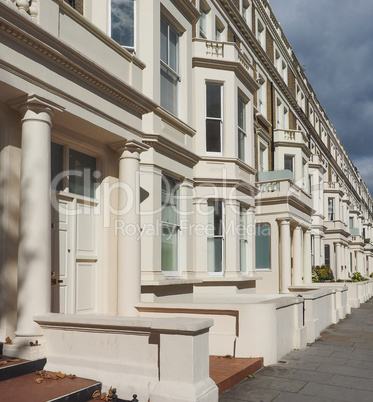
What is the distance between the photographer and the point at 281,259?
21.1 metres

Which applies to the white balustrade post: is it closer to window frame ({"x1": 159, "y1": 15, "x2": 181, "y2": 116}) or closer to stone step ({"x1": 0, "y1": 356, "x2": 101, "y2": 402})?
stone step ({"x1": 0, "y1": 356, "x2": 101, "y2": 402})

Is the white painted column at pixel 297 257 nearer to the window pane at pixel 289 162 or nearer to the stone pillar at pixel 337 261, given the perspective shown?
the window pane at pixel 289 162

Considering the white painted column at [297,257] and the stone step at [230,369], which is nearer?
the stone step at [230,369]

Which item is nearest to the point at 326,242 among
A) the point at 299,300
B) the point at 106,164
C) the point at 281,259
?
the point at 281,259


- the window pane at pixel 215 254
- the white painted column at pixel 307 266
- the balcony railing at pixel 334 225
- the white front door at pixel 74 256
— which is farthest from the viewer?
the balcony railing at pixel 334 225

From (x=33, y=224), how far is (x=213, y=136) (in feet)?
29.9

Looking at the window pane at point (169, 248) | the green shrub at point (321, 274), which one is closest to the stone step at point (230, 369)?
the window pane at point (169, 248)

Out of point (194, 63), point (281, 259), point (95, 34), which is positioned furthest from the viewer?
point (281, 259)

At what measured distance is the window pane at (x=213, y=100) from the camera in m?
14.9

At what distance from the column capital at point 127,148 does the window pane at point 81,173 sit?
54cm

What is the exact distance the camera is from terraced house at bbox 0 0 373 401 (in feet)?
20.8

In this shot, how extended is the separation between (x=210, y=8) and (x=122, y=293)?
1227cm

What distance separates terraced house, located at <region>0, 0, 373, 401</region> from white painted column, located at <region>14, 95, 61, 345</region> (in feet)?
0.06

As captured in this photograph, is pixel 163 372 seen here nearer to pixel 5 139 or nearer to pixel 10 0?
pixel 5 139
